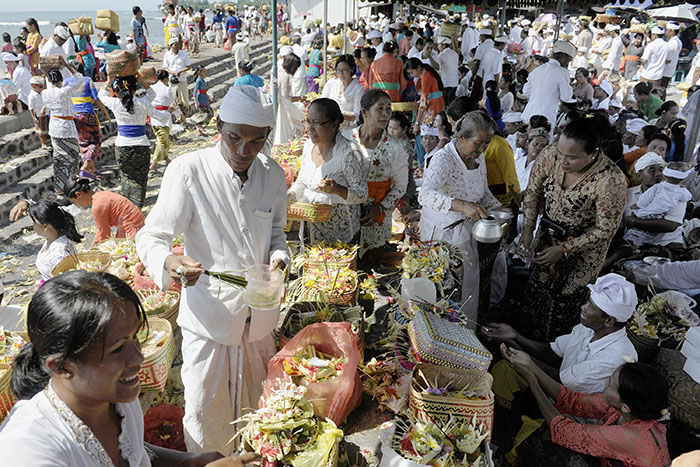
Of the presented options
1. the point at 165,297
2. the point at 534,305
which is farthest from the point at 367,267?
the point at 165,297

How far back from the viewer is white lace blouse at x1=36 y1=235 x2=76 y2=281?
4.03 m

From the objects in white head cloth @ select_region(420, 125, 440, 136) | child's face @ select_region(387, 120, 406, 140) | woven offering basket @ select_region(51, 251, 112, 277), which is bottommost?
woven offering basket @ select_region(51, 251, 112, 277)

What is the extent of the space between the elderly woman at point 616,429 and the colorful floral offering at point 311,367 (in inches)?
44.0

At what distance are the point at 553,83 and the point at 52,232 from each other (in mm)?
7514

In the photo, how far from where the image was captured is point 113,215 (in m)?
4.83

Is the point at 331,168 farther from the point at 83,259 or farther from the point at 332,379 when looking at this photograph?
the point at 83,259

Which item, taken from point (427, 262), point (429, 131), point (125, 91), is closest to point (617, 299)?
point (427, 262)

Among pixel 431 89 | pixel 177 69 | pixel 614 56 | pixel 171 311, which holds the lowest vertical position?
pixel 171 311

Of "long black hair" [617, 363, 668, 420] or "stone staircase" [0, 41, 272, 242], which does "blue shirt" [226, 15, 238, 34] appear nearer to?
"stone staircase" [0, 41, 272, 242]

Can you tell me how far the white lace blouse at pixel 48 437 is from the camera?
1.25m

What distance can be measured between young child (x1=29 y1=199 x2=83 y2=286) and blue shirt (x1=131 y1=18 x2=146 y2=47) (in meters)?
13.2

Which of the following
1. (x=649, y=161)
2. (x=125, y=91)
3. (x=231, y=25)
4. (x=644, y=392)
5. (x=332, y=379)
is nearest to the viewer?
(x=644, y=392)

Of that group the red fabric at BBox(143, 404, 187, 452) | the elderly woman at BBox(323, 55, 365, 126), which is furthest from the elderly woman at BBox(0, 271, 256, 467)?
the elderly woman at BBox(323, 55, 365, 126)

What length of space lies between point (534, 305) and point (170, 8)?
17903 millimetres
